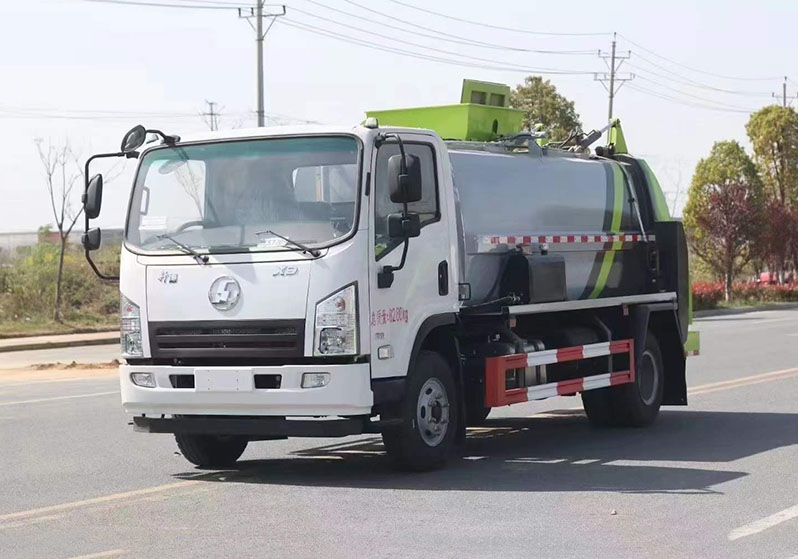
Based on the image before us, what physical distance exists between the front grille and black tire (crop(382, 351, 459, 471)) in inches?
38.1

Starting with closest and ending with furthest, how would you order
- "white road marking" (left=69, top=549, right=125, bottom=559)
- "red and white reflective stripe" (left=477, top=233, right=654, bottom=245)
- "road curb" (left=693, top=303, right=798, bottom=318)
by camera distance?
"white road marking" (left=69, top=549, right=125, bottom=559)
"red and white reflective stripe" (left=477, top=233, right=654, bottom=245)
"road curb" (left=693, top=303, right=798, bottom=318)

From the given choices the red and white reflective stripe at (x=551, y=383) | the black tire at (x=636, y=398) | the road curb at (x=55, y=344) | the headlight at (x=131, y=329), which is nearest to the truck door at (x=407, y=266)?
the red and white reflective stripe at (x=551, y=383)

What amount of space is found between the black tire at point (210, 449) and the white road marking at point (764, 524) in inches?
167

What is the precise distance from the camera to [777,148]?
61.9m

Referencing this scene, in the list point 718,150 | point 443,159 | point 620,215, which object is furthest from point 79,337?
point 718,150

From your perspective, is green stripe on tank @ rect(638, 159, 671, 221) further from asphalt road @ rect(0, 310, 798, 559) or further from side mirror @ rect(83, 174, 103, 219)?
side mirror @ rect(83, 174, 103, 219)

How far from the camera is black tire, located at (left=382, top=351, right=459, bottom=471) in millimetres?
10125

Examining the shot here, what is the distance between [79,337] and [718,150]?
33.1m

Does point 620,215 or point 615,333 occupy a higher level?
point 620,215

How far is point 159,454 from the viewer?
38.6 feet

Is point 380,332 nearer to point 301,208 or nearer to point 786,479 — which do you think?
point 301,208

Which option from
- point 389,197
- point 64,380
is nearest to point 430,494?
point 389,197

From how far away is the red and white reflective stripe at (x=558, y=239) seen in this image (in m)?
11.5

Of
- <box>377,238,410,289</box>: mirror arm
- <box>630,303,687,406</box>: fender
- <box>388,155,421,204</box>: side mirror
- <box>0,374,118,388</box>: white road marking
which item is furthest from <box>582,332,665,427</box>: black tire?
<box>0,374,118,388</box>: white road marking
